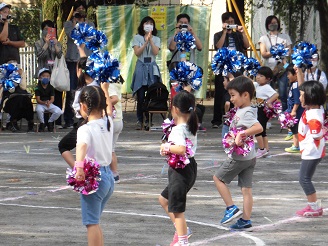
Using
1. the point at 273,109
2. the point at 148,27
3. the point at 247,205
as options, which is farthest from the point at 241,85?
the point at 148,27

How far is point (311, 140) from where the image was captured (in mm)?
10578

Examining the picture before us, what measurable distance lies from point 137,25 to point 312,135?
11.8 meters

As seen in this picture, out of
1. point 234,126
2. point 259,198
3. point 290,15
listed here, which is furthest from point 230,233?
point 290,15

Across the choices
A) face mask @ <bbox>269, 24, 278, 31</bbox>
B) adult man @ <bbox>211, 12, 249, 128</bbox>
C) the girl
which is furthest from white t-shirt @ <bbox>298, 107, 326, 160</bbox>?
face mask @ <bbox>269, 24, 278, 31</bbox>

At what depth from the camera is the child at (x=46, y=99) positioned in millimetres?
19328

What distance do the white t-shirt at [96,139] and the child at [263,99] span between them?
7.50 metres

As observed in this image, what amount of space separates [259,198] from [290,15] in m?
12.5

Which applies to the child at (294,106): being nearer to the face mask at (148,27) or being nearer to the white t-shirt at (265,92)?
the white t-shirt at (265,92)

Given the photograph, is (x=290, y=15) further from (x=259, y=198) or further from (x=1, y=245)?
(x=1, y=245)

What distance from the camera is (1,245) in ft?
29.1

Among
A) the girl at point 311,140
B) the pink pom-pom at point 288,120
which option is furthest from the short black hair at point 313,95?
the pink pom-pom at point 288,120

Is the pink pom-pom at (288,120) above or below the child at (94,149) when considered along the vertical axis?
below

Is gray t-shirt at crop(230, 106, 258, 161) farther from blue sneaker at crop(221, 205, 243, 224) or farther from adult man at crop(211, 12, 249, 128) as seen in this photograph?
adult man at crop(211, 12, 249, 128)

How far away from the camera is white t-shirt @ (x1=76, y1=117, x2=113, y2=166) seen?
25.9ft
